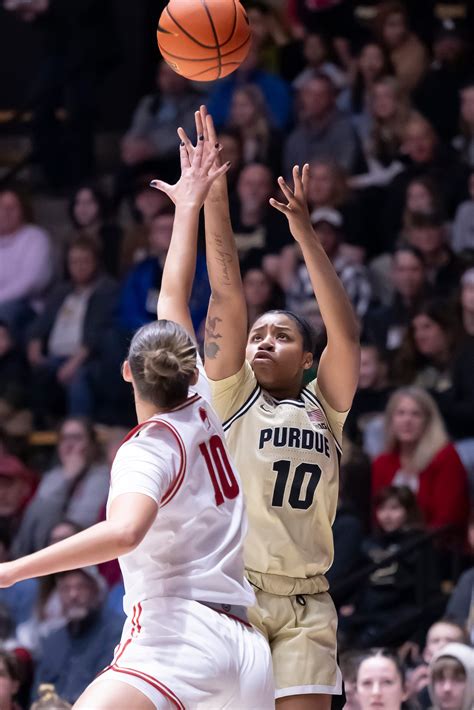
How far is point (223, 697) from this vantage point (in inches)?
139

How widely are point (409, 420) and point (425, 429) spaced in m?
0.11

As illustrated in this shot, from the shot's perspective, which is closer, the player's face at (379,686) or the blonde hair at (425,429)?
the player's face at (379,686)

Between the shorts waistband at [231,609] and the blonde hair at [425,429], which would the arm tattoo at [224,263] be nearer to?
the shorts waistband at [231,609]

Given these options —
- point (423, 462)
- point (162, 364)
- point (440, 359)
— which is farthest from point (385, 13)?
point (162, 364)

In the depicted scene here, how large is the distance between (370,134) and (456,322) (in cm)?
206

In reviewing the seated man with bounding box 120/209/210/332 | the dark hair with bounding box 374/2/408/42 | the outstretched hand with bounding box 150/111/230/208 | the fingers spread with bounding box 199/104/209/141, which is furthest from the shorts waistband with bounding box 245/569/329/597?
the dark hair with bounding box 374/2/408/42

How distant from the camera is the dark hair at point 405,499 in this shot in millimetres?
7473

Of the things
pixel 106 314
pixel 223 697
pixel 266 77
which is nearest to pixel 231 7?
pixel 223 697

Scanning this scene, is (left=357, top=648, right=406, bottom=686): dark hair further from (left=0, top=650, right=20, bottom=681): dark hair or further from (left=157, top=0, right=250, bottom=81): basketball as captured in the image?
(left=157, top=0, right=250, bottom=81): basketball

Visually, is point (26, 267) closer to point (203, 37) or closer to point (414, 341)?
point (414, 341)

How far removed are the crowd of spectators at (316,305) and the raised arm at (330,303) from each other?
2.11 metres

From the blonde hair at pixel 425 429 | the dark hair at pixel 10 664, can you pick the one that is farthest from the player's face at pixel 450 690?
the dark hair at pixel 10 664

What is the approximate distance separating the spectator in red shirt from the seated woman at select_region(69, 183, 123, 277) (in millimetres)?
2983

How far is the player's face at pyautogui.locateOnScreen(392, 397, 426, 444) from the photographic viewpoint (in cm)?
775
